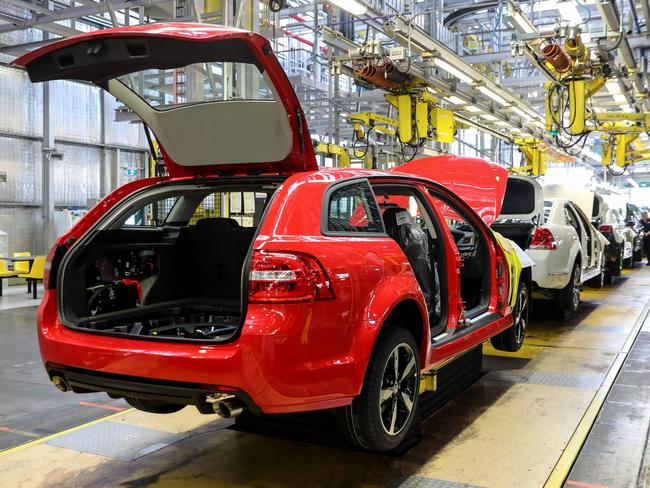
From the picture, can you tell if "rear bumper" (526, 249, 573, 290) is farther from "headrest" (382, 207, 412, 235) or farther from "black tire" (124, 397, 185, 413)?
"black tire" (124, 397, 185, 413)

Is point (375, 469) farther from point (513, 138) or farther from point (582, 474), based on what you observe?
point (513, 138)


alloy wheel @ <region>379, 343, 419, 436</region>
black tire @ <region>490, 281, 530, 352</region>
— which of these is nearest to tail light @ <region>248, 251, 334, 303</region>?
alloy wheel @ <region>379, 343, 419, 436</region>

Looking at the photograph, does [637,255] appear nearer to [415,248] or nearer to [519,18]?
[519,18]

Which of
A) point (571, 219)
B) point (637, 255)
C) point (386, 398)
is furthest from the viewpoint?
point (637, 255)

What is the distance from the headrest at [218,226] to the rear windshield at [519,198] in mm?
4281

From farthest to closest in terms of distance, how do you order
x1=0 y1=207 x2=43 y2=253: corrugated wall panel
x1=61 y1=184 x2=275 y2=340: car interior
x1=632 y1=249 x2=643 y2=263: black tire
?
x1=632 y1=249 x2=643 y2=263: black tire < x1=0 y1=207 x2=43 y2=253: corrugated wall panel < x1=61 y1=184 x2=275 y2=340: car interior

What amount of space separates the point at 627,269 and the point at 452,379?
1270 centimetres

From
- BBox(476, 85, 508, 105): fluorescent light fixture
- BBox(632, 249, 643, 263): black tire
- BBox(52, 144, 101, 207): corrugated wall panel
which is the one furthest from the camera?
BBox(632, 249, 643, 263): black tire

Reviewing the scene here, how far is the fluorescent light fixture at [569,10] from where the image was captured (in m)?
7.54

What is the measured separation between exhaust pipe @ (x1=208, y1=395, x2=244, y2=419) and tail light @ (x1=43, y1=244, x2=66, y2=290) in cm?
112

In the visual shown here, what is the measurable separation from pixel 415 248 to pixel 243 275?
1.70m

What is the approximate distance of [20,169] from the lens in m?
13.0

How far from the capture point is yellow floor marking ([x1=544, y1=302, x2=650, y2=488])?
3027 millimetres

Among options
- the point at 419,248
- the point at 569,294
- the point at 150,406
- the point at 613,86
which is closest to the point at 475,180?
the point at 419,248
